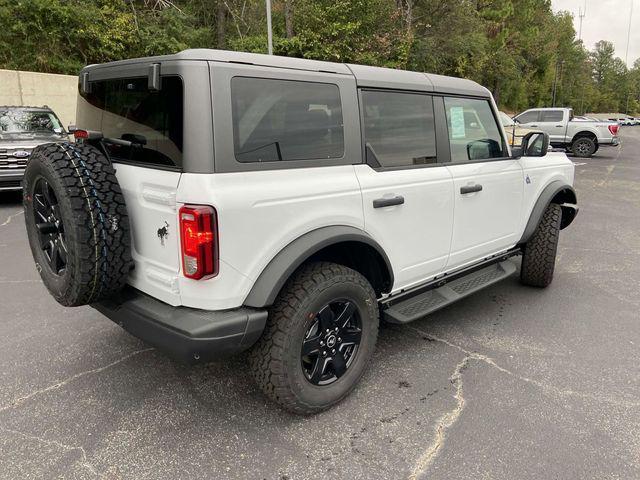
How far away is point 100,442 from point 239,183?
1.52 meters

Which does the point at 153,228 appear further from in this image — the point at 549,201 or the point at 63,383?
the point at 549,201

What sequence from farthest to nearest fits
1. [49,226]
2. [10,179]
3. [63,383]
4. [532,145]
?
[10,179] → [532,145] → [63,383] → [49,226]

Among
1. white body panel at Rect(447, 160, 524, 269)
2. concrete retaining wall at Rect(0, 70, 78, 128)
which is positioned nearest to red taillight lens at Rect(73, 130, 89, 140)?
white body panel at Rect(447, 160, 524, 269)

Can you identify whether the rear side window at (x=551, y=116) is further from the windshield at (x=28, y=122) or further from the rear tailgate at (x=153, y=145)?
the rear tailgate at (x=153, y=145)

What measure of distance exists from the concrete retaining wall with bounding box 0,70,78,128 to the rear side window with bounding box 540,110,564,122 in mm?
17553

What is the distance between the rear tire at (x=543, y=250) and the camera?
4512 millimetres

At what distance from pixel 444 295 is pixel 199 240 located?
2035 millimetres

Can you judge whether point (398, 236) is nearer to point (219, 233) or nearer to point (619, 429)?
point (219, 233)

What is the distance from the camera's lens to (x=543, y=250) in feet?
14.9

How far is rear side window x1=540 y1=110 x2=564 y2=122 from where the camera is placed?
19059 millimetres

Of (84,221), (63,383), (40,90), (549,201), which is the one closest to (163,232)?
(84,221)

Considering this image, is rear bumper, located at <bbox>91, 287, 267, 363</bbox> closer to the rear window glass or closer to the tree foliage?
the rear window glass

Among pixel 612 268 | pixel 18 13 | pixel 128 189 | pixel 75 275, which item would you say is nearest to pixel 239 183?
pixel 128 189

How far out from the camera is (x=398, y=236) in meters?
3.05
